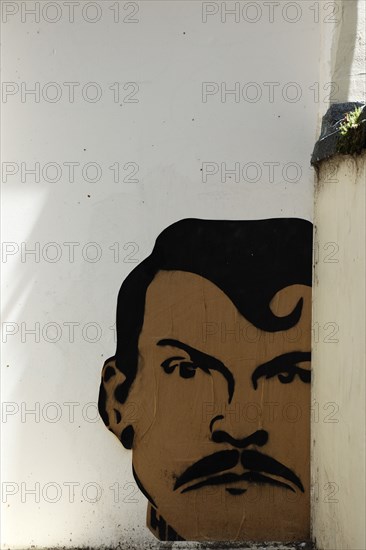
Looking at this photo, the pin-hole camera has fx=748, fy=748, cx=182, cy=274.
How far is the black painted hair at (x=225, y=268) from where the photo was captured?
13.3ft

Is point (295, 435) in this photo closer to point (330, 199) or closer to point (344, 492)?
point (344, 492)

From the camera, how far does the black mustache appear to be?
4.04m

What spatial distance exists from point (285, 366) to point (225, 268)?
63cm

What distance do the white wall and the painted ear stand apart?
46mm

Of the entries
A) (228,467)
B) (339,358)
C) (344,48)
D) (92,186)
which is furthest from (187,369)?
A: (344,48)

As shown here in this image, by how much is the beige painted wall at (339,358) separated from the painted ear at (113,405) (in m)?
1.02

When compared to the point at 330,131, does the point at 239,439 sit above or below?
below

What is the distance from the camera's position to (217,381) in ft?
13.3

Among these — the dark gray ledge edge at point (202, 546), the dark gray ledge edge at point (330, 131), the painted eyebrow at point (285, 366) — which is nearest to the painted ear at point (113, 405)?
the dark gray ledge edge at point (202, 546)

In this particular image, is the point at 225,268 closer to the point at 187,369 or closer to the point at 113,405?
the point at 187,369

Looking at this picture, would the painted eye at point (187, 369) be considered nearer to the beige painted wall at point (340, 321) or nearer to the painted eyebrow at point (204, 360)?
the painted eyebrow at point (204, 360)

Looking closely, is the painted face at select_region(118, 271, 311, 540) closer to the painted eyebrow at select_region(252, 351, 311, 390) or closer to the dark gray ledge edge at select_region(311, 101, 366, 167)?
the painted eyebrow at select_region(252, 351, 311, 390)

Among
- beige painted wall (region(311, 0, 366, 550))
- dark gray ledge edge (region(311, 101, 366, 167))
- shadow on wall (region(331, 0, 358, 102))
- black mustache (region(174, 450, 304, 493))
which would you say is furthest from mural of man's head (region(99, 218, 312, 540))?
shadow on wall (region(331, 0, 358, 102))

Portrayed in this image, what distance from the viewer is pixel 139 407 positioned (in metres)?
4.04
